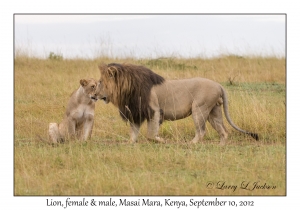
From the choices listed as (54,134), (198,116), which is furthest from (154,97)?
(54,134)

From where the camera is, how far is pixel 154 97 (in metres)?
8.49

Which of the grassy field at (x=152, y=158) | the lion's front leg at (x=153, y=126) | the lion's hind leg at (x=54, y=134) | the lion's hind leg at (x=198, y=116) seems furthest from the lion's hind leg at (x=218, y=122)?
the lion's hind leg at (x=54, y=134)

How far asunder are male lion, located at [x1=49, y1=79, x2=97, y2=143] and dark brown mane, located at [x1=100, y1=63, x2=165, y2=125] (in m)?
0.33

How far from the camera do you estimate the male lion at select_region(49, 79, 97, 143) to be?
8.52 meters

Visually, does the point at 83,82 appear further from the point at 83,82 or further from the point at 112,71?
the point at 112,71

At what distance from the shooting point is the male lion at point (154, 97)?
836 centimetres

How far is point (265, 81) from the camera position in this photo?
14.2 metres

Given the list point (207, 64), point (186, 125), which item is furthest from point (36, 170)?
point (207, 64)

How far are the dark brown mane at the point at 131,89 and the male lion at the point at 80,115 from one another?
33 centimetres

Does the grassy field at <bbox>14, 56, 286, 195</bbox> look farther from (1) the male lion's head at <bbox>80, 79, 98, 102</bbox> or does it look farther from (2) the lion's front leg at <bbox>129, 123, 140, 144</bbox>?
(1) the male lion's head at <bbox>80, 79, 98, 102</bbox>

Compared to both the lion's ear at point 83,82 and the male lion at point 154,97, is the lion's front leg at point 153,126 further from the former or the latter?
the lion's ear at point 83,82

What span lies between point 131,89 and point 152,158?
140 cm

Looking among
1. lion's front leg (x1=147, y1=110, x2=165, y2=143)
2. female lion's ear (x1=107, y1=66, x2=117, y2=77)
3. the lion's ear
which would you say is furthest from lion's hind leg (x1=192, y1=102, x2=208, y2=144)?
the lion's ear

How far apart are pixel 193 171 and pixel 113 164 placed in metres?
0.88
